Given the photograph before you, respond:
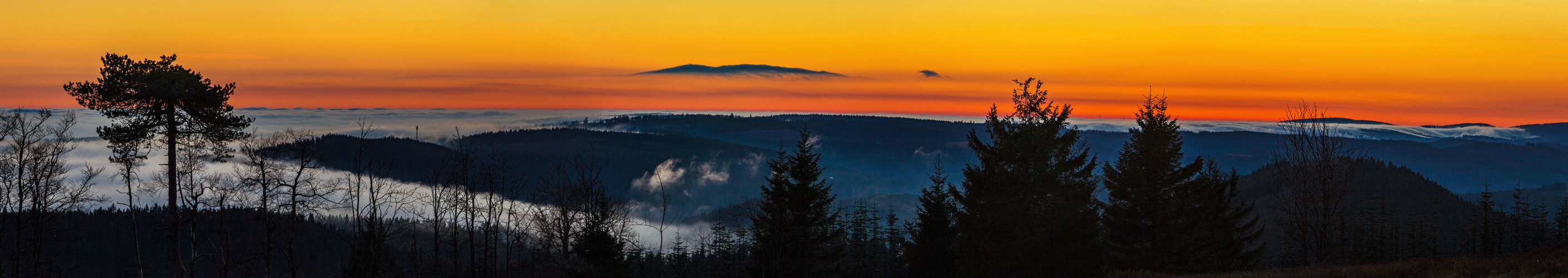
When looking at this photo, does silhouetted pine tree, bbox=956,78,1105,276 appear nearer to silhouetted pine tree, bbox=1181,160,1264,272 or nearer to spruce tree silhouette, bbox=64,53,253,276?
silhouetted pine tree, bbox=1181,160,1264,272

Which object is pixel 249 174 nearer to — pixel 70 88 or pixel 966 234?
pixel 70 88

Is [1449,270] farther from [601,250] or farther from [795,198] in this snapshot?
[601,250]

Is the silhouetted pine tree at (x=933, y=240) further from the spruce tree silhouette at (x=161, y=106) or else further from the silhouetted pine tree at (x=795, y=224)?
the spruce tree silhouette at (x=161, y=106)

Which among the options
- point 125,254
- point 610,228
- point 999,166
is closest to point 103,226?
point 125,254

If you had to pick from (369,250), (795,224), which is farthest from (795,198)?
(369,250)

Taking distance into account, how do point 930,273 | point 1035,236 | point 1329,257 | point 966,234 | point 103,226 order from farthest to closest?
point 103,226, point 1329,257, point 930,273, point 966,234, point 1035,236

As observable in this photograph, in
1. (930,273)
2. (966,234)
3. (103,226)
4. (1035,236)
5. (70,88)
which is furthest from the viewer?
(103,226)
